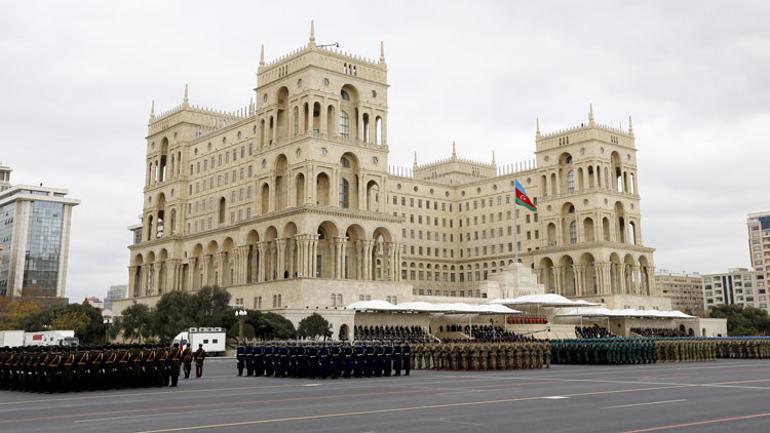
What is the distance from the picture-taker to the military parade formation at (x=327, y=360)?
103 ft

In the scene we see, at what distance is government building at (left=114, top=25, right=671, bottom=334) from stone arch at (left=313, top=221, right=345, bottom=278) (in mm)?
182

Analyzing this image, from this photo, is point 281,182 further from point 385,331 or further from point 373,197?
point 385,331

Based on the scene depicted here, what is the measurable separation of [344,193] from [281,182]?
21.5 ft

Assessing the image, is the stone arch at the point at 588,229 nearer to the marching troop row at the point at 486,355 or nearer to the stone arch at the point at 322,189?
the stone arch at the point at 322,189

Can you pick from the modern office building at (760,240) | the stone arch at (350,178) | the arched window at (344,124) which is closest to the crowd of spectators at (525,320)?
the stone arch at (350,178)

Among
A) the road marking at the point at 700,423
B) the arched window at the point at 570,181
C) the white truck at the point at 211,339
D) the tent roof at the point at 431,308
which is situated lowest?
the road marking at the point at 700,423

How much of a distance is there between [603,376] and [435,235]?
84.9 metres

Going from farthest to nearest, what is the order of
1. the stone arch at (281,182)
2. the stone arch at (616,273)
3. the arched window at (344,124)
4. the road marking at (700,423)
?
1. the stone arch at (616,273)
2. the arched window at (344,124)
3. the stone arch at (281,182)
4. the road marking at (700,423)

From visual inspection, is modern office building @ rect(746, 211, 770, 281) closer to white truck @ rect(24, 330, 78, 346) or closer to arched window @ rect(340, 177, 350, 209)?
arched window @ rect(340, 177, 350, 209)

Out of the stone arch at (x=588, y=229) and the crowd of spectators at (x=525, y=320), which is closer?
the crowd of spectators at (x=525, y=320)

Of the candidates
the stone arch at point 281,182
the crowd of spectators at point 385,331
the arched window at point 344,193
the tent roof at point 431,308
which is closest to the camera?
the tent roof at point 431,308

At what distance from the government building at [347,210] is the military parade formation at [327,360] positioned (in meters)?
29.6

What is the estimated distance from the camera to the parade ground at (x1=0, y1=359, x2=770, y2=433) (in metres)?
15.3

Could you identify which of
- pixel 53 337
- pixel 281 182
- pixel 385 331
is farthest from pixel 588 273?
pixel 53 337
